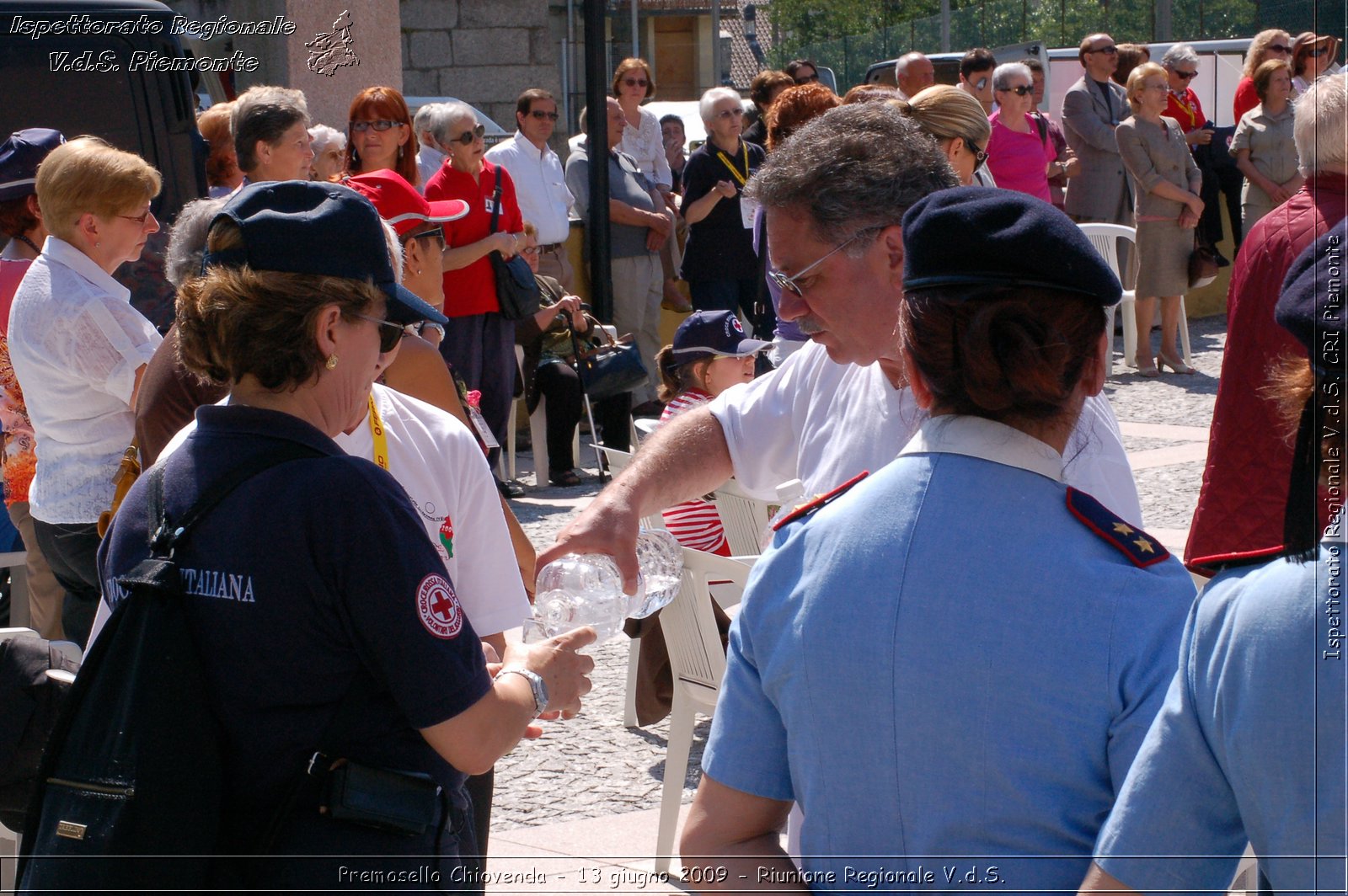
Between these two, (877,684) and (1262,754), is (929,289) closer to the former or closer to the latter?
(877,684)

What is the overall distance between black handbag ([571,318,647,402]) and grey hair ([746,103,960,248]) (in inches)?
238

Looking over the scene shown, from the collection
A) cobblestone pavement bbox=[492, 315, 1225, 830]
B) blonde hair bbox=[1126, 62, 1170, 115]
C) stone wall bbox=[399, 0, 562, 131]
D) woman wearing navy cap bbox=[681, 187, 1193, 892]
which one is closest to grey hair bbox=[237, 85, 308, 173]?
cobblestone pavement bbox=[492, 315, 1225, 830]

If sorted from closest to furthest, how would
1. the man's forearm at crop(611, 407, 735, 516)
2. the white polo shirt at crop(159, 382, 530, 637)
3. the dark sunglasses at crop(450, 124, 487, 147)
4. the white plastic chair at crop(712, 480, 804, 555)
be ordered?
the white polo shirt at crop(159, 382, 530, 637) → the man's forearm at crop(611, 407, 735, 516) → the white plastic chair at crop(712, 480, 804, 555) → the dark sunglasses at crop(450, 124, 487, 147)

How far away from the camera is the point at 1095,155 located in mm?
11867

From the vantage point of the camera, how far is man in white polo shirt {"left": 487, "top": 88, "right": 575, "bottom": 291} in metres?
9.25

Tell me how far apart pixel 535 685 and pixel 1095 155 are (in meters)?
10.9

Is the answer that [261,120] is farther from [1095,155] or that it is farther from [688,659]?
[1095,155]

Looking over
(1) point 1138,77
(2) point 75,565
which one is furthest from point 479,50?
(2) point 75,565

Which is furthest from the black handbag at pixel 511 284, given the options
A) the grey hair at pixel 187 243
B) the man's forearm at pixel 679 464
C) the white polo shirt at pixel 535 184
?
the man's forearm at pixel 679 464

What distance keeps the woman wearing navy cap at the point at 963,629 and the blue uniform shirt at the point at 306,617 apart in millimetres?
420

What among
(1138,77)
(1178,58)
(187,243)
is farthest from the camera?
(1178,58)

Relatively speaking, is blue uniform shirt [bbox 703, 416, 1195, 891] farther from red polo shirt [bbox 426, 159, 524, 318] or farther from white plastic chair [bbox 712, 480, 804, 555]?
red polo shirt [bbox 426, 159, 524, 318]

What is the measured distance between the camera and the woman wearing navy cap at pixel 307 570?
5.65 feet

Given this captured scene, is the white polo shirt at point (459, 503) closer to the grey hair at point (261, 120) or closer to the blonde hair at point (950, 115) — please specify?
the blonde hair at point (950, 115)
